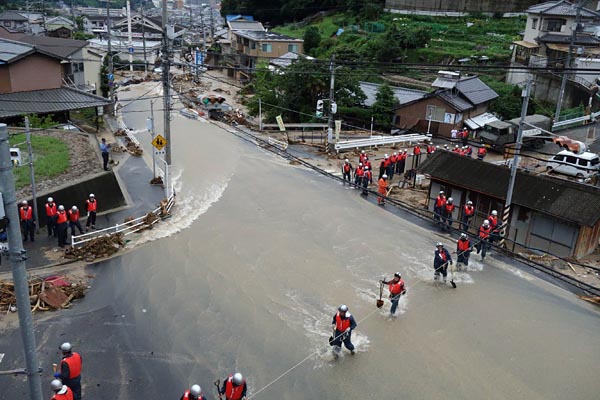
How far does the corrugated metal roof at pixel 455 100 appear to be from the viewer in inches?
1575

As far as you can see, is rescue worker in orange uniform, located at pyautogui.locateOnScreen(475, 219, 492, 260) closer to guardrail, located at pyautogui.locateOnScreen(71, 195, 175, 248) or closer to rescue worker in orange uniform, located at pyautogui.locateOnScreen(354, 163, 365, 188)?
rescue worker in orange uniform, located at pyautogui.locateOnScreen(354, 163, 365, 188)

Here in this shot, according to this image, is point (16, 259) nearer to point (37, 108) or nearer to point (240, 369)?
point (240, 369)

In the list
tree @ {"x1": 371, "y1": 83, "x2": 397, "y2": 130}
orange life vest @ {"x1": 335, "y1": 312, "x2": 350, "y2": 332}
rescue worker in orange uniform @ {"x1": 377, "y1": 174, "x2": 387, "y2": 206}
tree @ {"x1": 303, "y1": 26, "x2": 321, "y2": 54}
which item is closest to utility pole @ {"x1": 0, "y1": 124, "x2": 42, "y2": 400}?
orange life vest @ {"x1": 335, "y1": 312, "x2": 350, "y2": 332}

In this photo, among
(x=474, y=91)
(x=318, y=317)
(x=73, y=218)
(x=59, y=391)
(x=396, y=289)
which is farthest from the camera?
(x=474, y=91)

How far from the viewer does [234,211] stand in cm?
2425

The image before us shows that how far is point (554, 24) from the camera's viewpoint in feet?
176

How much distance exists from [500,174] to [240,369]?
1531cm

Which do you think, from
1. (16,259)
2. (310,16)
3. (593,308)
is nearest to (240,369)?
(16,259)

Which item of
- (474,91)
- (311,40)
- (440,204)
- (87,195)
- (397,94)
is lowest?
(87,195)

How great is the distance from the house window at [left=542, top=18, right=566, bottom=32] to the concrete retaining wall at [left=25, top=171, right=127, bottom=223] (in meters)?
47.9

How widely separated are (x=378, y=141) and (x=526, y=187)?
16013 mm

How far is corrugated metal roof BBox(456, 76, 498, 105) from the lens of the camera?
42094 mm

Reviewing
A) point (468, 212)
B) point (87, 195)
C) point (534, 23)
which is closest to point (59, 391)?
point (87, 195)

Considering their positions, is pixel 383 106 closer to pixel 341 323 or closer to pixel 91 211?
pixel 91 211
